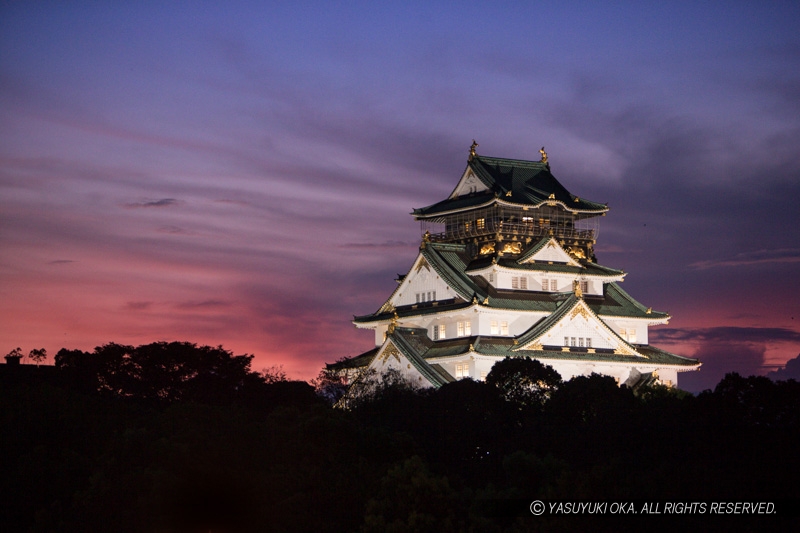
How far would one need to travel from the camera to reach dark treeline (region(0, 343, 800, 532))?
4828 centimetres

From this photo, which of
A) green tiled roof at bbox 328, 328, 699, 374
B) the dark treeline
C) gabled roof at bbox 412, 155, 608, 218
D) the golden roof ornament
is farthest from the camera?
gabled roof at bbox 412, 155, 608, 218

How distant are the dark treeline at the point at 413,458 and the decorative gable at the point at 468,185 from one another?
76.0 feet

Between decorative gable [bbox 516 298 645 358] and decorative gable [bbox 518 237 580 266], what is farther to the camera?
decorative gable [bbox 518 237 580 266]

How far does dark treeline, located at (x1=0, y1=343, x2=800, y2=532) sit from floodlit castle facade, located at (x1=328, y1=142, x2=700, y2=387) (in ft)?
30.9

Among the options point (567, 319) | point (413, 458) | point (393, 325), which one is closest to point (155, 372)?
point (393, 325)

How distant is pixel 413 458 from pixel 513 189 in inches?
1975

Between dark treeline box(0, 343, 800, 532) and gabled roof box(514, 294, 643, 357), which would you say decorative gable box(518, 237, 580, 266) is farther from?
dark treeline box(0, 343, 800, 532)

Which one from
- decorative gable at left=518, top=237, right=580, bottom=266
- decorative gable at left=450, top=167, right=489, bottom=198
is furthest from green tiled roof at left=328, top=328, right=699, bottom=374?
decorative gable at left=450, top=167, right=489, bottom=198

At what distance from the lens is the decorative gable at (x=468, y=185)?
99.5 metres

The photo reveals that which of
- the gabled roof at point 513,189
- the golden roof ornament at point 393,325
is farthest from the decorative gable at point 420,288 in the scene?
the gabled roof at point 513,189

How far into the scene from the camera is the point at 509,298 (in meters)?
93.4

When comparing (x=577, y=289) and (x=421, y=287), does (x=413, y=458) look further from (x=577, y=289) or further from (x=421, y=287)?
(x=421, y=287)

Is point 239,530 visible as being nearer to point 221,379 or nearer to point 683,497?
point 683,497

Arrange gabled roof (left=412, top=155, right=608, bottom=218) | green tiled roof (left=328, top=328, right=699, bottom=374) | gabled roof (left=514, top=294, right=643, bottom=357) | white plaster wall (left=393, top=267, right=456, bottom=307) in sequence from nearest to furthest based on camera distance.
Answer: green tiled roof (left=328, top=328, right=699, bottom=374)
gabled roof (left=514, top=294, right=643, bottom=357)
white plaster wall (left=393, top=267, right=456, bottom=307)
gabled roof (left=412, top=155, right=608, bottom=218)
